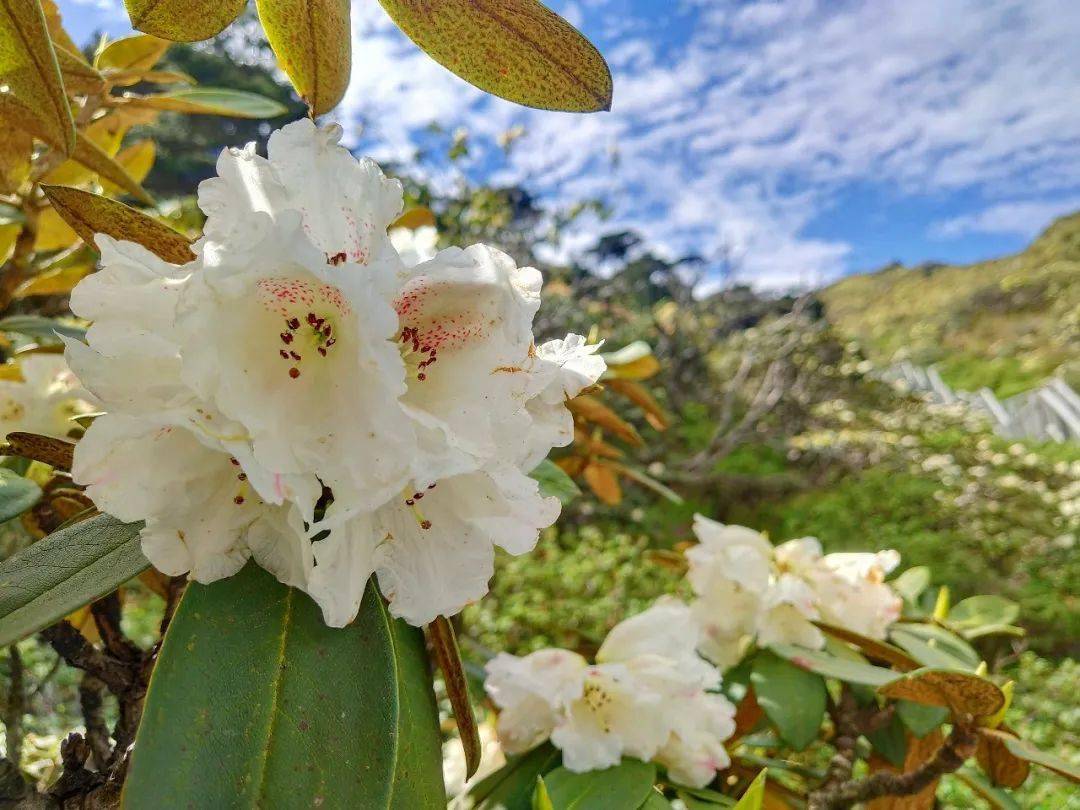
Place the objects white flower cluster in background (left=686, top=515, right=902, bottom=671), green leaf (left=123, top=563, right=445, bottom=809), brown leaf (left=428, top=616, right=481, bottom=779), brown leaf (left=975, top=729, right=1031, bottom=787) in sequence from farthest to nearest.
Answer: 1. white flower cluster in background (left=686, top=515, right=902, bottom=671)
2. brown leaf (left=975, top=729, right=1031, bottom=787)
3. brown leaf (left=428, top=616, right=481, bottom=779)
4. green leaf (left=123, top=563, right=445, bottom=809)

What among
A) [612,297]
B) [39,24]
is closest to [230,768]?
[39,24]

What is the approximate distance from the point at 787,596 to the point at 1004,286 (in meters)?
17.0

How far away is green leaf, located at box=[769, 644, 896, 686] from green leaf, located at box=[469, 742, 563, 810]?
0.85 ft

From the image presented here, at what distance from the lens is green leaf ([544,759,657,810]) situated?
57 centimetres

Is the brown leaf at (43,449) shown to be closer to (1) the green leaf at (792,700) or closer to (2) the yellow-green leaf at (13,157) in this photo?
(2) the yellow-green leaf at (13,157)

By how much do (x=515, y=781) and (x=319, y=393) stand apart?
19.4 inches

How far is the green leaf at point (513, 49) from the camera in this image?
38 centimetres

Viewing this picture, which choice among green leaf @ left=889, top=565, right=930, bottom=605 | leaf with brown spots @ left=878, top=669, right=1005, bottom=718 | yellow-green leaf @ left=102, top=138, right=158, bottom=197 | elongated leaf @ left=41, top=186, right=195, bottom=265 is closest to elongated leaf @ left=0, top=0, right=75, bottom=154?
elongated leaf @ left=41, top=186, right=195, bottom=265

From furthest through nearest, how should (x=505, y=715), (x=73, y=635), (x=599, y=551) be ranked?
(x=599, y=551) → (x=505, y=715) → (x=73, y=635)

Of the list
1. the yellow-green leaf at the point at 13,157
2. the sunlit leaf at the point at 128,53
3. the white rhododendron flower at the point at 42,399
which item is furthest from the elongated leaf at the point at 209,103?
the white rhododendron flower at the point at 42,399

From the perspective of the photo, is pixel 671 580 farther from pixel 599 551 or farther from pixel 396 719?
pixel 396 719

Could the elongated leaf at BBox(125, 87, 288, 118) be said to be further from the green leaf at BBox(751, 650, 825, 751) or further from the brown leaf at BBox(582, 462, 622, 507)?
the green leaf at BBox(751, 650, 825, 751)

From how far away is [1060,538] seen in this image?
437 cm

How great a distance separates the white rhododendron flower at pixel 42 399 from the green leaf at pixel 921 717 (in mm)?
782
